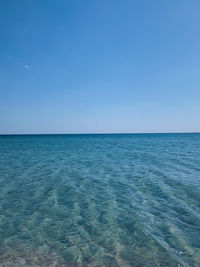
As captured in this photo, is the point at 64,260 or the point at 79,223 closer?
the point at 64,260

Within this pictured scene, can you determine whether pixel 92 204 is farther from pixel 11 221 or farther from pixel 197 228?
pixel 197 228

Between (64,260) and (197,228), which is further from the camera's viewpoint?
(197,228)

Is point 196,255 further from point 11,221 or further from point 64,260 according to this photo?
point 11,221

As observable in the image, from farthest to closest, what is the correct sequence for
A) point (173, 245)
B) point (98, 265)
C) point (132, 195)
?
1. point (132, 195)
2. point (173, 245)
3. point (98, 265)

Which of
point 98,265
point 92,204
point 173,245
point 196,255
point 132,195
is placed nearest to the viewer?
point 98,265

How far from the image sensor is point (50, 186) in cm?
1187

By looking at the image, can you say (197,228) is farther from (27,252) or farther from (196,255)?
(27,252)

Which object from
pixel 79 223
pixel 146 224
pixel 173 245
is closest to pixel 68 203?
pixel 79 223

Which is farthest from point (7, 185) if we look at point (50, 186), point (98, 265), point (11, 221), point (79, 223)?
point (98, 265)

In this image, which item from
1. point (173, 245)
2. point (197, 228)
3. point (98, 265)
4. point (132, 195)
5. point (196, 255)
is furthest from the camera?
point (132, 195)

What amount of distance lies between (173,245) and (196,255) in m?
0.67

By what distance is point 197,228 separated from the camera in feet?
21.5

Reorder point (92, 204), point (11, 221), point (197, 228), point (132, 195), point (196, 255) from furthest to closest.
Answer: point (132, 195) < point (92, 204) < point (11, 221) < point (197, 228) < point (196, 255)

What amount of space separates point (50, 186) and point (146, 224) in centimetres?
727
